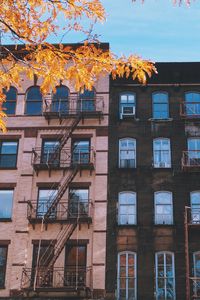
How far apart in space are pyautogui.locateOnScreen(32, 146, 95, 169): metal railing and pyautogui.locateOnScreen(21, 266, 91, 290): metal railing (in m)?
5.76

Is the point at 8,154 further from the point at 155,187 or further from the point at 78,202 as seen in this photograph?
the point at 155,187

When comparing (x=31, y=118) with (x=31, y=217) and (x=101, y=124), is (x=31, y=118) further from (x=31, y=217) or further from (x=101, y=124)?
(x=31, y=217)

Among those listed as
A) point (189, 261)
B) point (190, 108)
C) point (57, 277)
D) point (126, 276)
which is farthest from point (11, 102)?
point (189, 261)

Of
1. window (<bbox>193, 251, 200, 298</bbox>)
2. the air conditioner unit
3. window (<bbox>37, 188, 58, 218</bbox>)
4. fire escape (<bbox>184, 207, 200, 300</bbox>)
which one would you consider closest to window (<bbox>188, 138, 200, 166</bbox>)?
fire escape (<bbox>184, 207, 200, 300</bbox>)

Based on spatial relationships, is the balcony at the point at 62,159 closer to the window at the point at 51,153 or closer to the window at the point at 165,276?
the window at the point at 51,153

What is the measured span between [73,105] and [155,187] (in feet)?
23.9

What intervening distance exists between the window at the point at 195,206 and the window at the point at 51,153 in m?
7.87

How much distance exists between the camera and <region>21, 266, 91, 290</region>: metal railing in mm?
23719

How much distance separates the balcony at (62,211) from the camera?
25406 millimetres

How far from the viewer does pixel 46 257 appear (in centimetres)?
2491

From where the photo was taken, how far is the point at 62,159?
27.3 metres

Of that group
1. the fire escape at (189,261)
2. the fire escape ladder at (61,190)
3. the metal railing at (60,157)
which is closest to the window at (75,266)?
the fire escape ladder at (61,190)

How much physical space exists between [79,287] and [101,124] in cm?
984

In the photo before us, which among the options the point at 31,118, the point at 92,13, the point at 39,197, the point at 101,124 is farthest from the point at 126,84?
the point at 92,13
